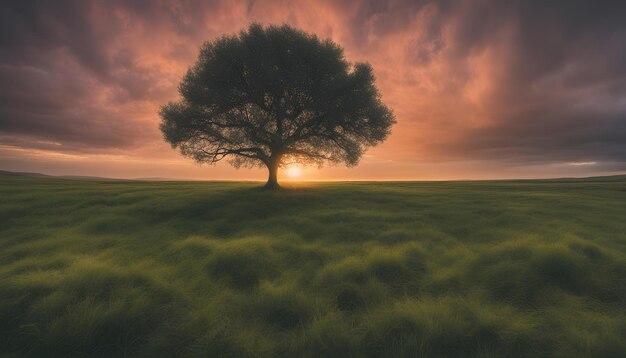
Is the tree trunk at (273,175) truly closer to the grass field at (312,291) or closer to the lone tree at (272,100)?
the lone tree at (272,100)

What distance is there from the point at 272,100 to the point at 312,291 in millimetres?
22831

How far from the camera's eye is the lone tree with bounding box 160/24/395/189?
2538cm

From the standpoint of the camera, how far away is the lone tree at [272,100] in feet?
83.3

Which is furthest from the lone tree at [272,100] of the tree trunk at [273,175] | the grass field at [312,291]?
the grass field at [312,291]

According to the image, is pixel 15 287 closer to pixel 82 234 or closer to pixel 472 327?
pixel 82 234

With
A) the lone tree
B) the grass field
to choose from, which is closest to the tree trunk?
the lone tree

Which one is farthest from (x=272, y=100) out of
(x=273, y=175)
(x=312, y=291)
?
(x=312, y=291)

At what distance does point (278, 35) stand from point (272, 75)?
4618mm

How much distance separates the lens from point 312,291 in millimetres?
7723

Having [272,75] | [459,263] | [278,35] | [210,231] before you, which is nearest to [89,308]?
[210,231]

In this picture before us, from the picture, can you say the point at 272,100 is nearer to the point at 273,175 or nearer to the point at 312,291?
the point at 273,175

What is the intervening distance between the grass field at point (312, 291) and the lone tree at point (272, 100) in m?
14.0

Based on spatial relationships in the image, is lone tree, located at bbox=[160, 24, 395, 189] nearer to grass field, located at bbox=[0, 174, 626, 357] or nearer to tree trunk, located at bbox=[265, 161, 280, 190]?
tree trunk, located at bbox=[265, 161, 280, 190]

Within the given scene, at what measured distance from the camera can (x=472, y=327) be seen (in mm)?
5824
